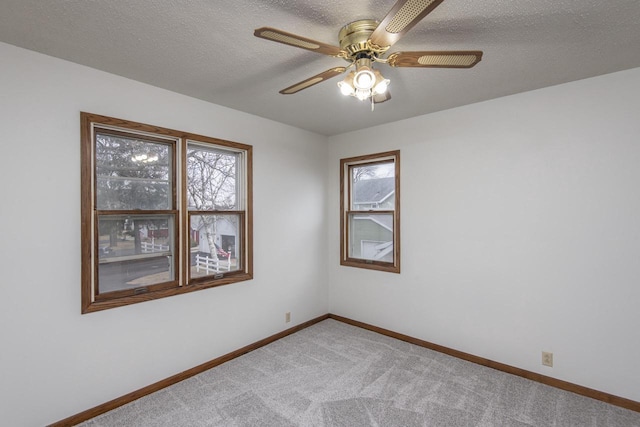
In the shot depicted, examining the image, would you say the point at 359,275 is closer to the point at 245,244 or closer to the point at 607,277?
the point at 245,244

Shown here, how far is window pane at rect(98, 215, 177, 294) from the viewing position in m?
2.41

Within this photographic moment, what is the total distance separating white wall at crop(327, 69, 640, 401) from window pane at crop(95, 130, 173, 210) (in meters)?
2.44

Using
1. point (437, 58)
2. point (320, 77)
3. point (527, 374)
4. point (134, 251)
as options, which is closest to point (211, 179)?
point (134, 251)

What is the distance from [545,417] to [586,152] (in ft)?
6.78

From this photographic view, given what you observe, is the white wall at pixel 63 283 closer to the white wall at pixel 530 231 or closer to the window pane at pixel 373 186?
the window pane at pixel 373 186

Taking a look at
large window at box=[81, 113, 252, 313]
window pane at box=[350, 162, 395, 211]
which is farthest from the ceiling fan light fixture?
window pane at box=[350, 162, 395, 211]

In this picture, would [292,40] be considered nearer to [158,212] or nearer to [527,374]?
[158,212]

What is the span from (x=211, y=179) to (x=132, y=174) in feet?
2.40

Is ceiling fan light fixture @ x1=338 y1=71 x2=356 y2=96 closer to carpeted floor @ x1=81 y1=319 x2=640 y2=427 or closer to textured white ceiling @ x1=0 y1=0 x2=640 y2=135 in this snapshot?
textured white ceiling @ x1=0 y1=0 x2=640 y2=135

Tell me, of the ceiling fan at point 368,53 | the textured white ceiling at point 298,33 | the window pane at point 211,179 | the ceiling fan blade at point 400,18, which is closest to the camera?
the ceiling fan blade at point 400,18

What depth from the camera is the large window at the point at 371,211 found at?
3685 millimetres

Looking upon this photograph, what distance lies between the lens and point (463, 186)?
10.3 ft

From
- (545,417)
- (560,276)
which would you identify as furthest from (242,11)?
(545,417)

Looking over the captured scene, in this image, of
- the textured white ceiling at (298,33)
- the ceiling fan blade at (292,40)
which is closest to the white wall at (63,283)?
the textured white ceiling at (298,33)
